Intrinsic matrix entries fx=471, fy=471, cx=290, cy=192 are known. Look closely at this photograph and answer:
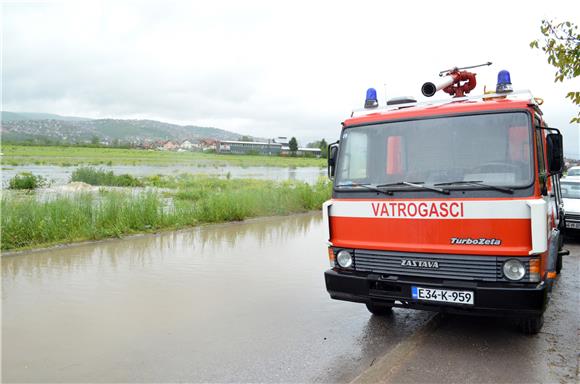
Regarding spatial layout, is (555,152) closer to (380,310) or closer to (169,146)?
(380,310)

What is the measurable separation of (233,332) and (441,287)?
2.35 metres

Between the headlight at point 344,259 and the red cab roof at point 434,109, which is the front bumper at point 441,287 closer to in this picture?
the headlight at point 344,259

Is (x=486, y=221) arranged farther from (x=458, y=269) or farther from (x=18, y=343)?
(x=18, y=343)

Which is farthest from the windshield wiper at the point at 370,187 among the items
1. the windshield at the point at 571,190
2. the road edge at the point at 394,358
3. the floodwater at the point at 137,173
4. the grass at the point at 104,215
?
the floodwater at the point at 137,173

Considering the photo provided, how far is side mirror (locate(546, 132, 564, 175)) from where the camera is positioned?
4.55 m

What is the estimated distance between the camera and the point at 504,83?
4.91m

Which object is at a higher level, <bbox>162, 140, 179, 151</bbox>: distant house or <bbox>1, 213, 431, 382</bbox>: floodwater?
<bbox>162, 140, 179, 151</bbox>: distant house

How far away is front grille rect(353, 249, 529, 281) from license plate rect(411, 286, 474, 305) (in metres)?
0.13

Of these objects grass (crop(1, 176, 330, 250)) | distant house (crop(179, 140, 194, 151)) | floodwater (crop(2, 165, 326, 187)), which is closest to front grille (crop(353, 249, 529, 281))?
grass (crop(1, 176, 330, 250))

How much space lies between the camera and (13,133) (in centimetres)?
9231

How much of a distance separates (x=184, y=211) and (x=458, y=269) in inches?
389

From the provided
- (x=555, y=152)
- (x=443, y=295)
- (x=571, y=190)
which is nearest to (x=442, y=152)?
(x=555, y=152)

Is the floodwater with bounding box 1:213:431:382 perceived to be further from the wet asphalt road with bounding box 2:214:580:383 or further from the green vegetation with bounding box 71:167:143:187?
the green vegetation with bounding box 71:167:143:187

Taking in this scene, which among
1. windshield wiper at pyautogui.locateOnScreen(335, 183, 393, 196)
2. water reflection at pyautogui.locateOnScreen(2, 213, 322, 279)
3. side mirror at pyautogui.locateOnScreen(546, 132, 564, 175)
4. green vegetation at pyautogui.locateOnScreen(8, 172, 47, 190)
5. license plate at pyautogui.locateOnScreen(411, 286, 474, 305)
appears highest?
side mirror at pyautogui.locateOnScreen(546, 132, 564, 175)
